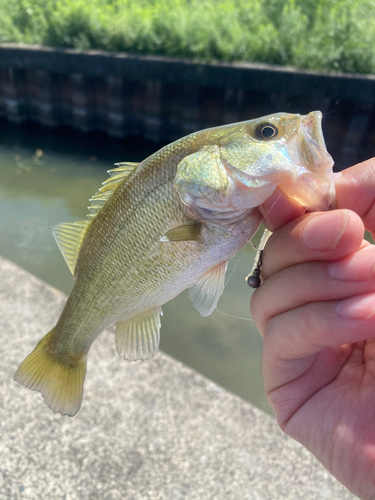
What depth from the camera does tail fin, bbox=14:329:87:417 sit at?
4.52 feet

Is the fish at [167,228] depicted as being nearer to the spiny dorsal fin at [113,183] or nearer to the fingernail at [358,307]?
the spiny dorsal fin at [113,183]

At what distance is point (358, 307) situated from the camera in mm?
880

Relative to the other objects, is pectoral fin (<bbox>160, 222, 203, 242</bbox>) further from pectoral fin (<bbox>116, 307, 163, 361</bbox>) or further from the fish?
pectoral fin (<bbox>116, 307, 163, 361</bbox>)

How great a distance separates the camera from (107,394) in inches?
85.8

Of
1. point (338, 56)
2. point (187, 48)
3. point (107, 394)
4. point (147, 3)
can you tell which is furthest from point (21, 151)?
point (107, 394)

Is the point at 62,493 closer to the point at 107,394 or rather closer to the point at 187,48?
the point at 107,394

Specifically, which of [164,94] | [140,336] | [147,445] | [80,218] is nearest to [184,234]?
[140,336]

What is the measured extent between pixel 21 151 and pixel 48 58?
2.13 metres

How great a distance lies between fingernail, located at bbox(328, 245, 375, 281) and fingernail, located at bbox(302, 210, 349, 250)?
0.05 m

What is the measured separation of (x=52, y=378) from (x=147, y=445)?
32.2 inches

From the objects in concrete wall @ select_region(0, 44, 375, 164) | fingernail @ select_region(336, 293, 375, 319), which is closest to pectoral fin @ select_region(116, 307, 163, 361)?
fingernail @ select_region(336, 293, 375, 319)

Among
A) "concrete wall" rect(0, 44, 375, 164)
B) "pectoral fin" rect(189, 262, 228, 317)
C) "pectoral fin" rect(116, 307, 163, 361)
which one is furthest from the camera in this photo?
"concrete wall" rect(0, 44, 375, 164)

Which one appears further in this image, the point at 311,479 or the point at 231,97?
the point at 231,97

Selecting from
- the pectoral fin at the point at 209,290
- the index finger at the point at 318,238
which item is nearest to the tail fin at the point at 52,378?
the pectoral fin at the point at 209,290
